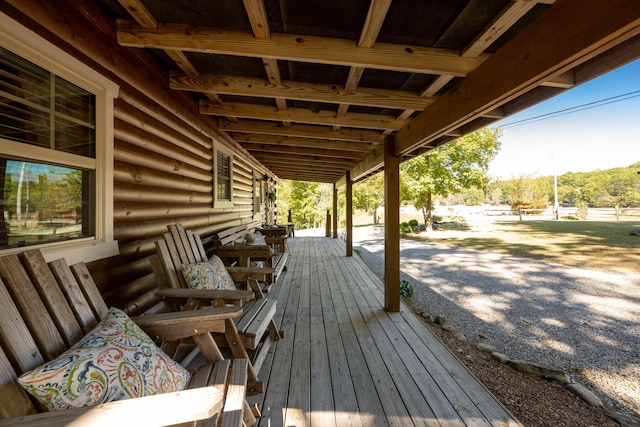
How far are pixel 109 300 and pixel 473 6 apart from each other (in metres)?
2.60

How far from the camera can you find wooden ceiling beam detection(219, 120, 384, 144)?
3.61 m

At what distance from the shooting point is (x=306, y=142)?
13.7ft

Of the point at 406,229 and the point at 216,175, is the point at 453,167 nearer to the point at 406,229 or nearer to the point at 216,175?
the point at 406,229

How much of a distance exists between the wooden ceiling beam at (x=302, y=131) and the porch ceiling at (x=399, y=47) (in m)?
0.99

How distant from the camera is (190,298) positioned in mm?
1848

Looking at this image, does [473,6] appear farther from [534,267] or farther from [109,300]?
[534,267]

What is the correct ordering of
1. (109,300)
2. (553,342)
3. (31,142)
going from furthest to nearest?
1. (553,342)
2. (109,300)
3. (31,142)

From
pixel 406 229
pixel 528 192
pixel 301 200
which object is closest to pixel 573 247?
pixel 406 229

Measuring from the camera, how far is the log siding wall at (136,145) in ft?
4.84

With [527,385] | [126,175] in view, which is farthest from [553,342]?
[126,175]

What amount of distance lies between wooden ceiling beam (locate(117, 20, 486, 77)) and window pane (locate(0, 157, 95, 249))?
91 centimetres

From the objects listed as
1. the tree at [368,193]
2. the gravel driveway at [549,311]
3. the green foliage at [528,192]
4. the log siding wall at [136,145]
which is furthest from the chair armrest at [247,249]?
the green foliage at [528,192]

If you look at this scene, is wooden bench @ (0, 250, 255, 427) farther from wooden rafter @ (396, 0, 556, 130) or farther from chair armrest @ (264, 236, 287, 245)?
chair armrest @ (264, 236, 287, 245)

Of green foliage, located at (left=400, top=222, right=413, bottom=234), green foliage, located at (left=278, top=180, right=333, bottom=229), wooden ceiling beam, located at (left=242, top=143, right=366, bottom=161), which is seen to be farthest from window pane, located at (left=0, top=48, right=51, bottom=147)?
green foliage, located at (left=278, top=180, right=333, bottom=229)
